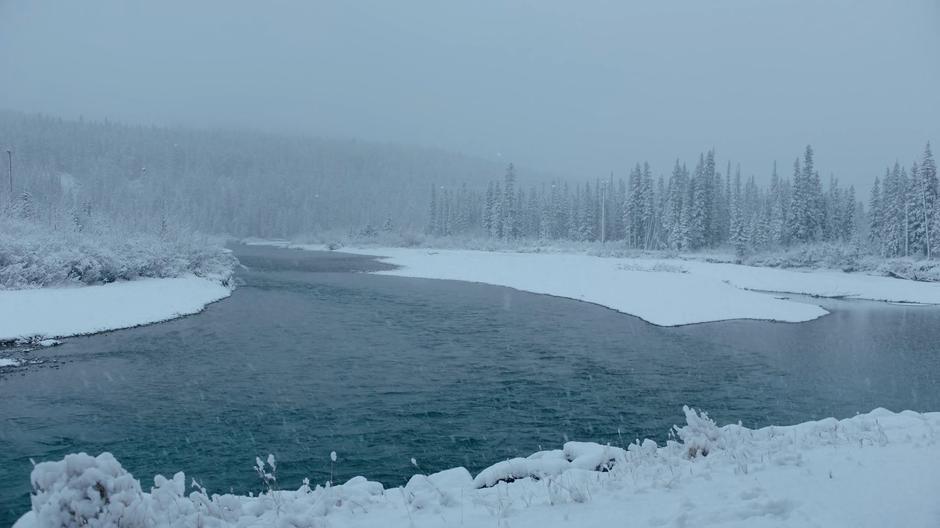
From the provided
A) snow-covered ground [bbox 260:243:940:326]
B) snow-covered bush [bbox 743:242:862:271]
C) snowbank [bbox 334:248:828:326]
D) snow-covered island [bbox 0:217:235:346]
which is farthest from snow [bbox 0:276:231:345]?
snow-covered bush [bbox 743:242:862:271]

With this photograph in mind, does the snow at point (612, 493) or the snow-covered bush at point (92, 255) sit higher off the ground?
the snow-covered bush at point (92, 255)

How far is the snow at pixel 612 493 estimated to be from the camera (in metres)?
4.95

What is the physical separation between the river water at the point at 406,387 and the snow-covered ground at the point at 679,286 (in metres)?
2.31

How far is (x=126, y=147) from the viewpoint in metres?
191

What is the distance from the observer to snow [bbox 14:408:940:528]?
4.95 metres

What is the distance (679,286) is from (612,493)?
29.2 metres

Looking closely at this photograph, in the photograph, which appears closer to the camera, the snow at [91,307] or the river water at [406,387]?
the river water at [406,387]

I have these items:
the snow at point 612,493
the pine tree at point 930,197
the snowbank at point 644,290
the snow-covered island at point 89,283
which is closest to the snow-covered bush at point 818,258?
the pine tree at point 930,197

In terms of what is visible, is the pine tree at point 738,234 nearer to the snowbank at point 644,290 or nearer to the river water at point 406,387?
the snowbank at point 644,290

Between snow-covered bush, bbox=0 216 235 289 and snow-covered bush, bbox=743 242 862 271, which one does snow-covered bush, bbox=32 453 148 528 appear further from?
snow-covered bush, bbox=743 242 862 271

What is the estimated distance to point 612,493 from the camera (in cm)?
623

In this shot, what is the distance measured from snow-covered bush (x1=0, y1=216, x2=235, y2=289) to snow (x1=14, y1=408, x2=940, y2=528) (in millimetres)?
24808

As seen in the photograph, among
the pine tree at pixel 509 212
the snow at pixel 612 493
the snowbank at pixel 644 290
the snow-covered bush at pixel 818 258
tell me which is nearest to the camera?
the snow at pixel 612 493

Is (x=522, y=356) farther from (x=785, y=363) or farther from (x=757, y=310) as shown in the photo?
(x=757, y=310)
